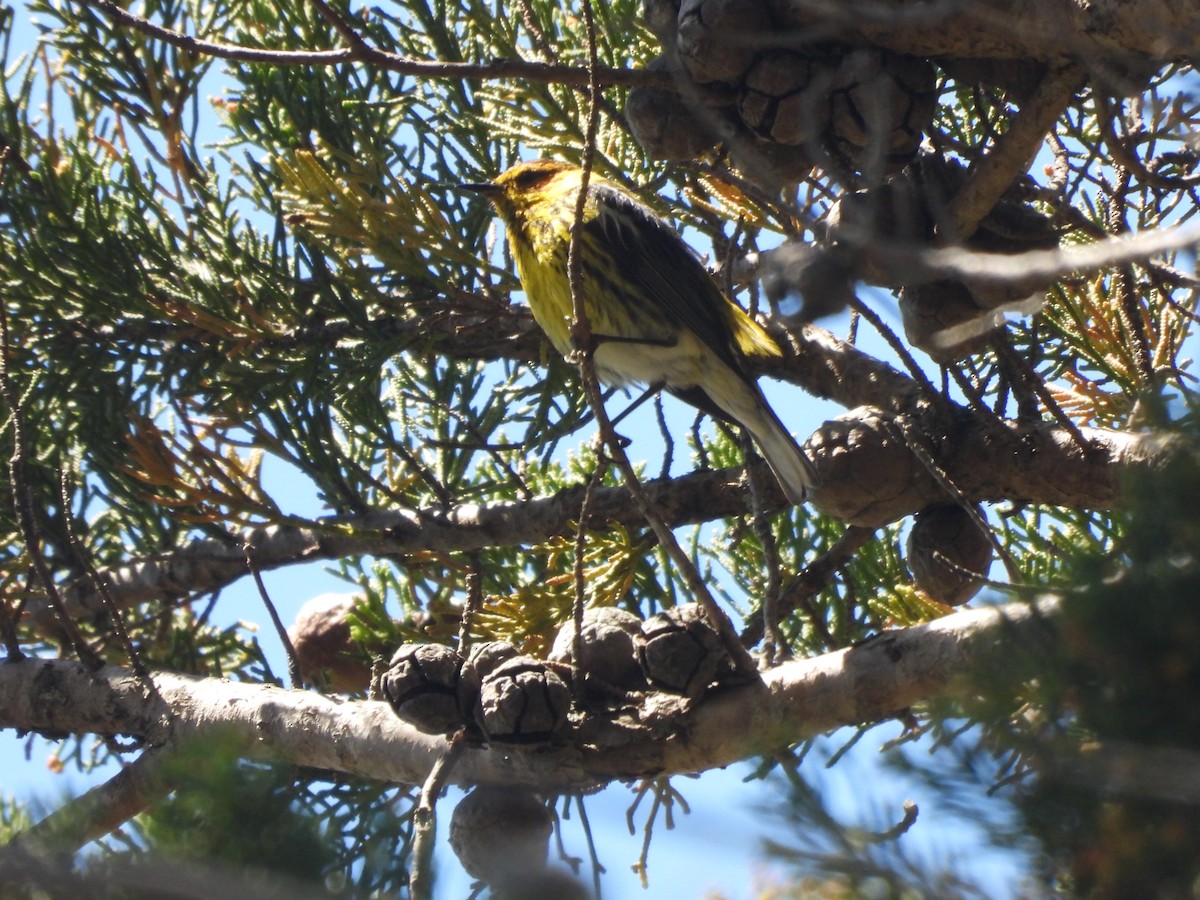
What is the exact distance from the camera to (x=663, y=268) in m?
3.03

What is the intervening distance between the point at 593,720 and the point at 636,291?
1.75 meters

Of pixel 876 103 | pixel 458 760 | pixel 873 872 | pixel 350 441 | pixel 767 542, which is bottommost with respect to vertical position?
pixel 873 872

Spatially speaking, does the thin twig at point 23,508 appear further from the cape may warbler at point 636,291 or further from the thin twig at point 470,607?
the cape may warbler at point 636,291

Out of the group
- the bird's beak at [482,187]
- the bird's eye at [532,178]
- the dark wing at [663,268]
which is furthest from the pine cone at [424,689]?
the bird's eye at [532,178]

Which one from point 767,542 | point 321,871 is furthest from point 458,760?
point 321,871

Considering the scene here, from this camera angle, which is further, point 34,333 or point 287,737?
point 34,333

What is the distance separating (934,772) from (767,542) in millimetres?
849

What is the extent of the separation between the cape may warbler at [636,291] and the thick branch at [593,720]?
3.58 feet

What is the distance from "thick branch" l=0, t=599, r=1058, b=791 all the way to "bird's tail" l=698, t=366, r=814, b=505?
69cm

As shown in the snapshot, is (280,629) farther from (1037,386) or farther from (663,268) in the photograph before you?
(663,268)

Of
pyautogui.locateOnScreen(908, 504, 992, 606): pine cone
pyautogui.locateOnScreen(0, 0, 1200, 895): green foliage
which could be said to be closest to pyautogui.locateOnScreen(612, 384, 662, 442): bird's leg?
pyautogui.locateOnScreen(0, 0, 1200, 895): green foliage

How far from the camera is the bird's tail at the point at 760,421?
7.02ft

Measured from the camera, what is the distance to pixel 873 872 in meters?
0.74

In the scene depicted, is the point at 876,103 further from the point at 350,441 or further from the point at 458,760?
the point at 350,441
